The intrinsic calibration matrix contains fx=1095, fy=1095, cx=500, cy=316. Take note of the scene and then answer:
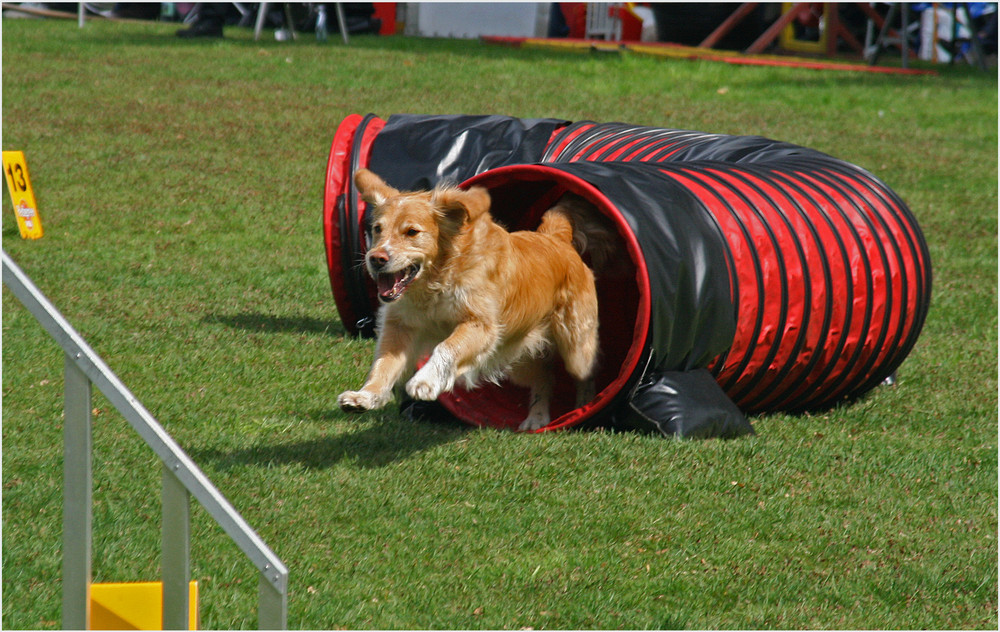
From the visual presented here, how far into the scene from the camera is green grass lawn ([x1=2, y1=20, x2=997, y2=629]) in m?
3.74

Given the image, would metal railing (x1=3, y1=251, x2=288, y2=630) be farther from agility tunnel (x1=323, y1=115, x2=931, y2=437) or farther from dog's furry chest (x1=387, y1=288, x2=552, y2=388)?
agility tunnel (x1=323, y1=115, x2=931, y2=437)

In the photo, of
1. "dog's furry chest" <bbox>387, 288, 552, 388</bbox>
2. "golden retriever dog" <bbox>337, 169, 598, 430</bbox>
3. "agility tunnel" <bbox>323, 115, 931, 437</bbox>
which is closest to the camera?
"golden retriever dog" <bbox>337, 169, 598, 430</bbox>

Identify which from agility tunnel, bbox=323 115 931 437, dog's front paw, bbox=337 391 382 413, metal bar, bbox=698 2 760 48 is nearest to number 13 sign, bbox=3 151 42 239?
agility tunnel, bbox=323 115 931 437

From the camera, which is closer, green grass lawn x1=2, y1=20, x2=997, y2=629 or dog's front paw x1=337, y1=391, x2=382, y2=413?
green grass lawn x1=2, y1=20, x2=997, y2=629

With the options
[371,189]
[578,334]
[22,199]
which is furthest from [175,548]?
[22,199]

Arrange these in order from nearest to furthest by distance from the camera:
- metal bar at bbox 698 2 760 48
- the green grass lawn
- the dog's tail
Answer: the green grass lawn
the dog's tail
metal bar at bbox 698 2 760 48

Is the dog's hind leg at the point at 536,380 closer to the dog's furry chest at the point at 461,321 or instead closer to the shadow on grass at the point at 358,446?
the dog's furry chest at the point at 461,321

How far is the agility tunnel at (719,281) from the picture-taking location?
199 inches

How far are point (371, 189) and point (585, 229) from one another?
125 centimetres

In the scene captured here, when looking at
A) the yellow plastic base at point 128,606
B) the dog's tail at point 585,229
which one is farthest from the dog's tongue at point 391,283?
the yellow plastic base at point 128,606

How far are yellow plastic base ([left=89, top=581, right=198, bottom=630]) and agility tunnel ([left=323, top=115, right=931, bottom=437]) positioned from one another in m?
2.51

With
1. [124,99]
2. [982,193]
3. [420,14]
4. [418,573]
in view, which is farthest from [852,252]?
[420,14]

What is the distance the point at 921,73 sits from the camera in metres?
18.8

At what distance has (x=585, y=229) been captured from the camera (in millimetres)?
5664
